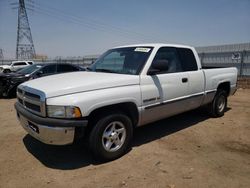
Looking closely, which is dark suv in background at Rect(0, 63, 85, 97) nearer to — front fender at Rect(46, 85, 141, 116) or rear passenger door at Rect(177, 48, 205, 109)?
rear passenger door at Rect(177, 48, 205, 109)

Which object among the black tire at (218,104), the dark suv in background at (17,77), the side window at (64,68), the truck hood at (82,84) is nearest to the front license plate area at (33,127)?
the truck hood at (82,84)

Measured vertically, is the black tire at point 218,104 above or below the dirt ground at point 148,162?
above

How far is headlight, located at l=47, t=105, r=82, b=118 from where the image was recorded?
10.4ft

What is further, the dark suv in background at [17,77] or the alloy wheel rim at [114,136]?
the dark suv in background at [17,77]

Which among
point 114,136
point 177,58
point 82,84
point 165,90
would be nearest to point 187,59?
point 177,58

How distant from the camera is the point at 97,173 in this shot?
3.38 metres

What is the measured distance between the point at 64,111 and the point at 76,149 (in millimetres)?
1338

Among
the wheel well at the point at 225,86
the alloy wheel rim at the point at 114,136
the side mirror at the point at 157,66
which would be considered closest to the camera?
the alloy wheel rim at the point at 114,136

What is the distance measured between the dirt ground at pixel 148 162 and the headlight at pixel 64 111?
2.94 ft

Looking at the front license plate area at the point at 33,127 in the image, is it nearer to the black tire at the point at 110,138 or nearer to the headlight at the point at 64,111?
the headlight at the point at 64,111

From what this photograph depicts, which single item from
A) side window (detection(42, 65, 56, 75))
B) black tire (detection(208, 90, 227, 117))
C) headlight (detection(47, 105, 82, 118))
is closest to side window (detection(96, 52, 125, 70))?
headlight (detection(47, 105, 82, 118))

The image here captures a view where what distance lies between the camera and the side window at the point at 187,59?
510 centimetres

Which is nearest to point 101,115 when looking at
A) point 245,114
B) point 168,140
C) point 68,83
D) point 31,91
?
point 68,83

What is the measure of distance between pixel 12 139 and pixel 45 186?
2146 millimetres
